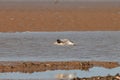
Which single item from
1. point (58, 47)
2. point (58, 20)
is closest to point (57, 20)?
point (58, 20)

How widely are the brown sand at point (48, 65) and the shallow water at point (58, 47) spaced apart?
896mm

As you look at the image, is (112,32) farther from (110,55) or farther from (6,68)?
(6,68)

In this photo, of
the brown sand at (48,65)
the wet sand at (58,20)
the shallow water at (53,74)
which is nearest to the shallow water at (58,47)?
the brown sand at (48,65)

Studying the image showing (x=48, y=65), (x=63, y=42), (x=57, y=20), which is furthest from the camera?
(x=57, y=20)

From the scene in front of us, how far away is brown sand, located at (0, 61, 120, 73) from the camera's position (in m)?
16.6

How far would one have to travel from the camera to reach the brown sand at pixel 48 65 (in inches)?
654

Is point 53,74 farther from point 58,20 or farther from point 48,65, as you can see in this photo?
point 58,20

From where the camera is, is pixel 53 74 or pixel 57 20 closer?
pixel 53 74

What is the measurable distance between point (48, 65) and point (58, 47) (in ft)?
14.0

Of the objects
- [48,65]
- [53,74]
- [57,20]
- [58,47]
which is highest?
[57,20]

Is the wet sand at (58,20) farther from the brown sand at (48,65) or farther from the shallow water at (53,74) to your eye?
the shallow water at (53,74)

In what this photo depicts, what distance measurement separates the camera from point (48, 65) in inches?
672

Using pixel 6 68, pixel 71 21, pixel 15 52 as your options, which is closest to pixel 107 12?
pixel 71 21

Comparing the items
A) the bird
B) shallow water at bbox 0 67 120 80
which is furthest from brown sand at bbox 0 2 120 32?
shallow water at bbox 0 67 120 80
